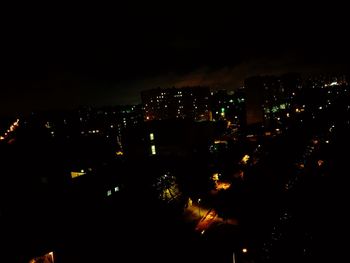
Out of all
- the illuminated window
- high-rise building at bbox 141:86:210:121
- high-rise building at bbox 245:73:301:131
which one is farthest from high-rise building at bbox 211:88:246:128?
the illuminated window

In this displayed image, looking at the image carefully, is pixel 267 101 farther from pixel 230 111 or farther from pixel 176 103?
pixel 176 103

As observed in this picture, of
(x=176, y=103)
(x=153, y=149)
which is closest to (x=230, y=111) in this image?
(x=176, y=103)

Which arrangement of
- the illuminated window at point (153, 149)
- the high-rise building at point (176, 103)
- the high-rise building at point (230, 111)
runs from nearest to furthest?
the illuminated window at point (153, 149) < the high-rise building at point (230, 111) < the high-rise building at point (176, 103)

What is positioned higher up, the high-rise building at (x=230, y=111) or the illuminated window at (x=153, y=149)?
the illuminated window at (x=153, y=149)

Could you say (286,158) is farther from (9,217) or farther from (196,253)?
(9,217)

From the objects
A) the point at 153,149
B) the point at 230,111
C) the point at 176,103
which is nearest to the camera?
the point at 153,149

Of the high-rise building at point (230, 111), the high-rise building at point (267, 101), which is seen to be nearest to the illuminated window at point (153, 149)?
the high-rise building at point (230, 111)

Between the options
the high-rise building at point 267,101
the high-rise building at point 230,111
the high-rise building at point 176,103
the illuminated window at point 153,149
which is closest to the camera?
the illuminated window at point 153,149

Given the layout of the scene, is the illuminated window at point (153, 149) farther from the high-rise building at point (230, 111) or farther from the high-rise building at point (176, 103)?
the high-rise building at point (176, 103)

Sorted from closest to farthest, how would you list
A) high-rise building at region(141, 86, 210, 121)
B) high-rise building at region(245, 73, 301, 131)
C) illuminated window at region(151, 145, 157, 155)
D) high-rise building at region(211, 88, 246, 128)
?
1. illuminated window at region(151, 145, 157, 155)
2. high-rise building at region(245, 73, 301, 131)
3. high-rise building at region(211, 88, 246, 128)
4. high-rise building at region(141, 86, 210, 121)

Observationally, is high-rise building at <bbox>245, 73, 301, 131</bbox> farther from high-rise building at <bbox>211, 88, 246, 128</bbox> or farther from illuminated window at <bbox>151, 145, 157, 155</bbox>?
illuminated window at <bbox>151, 145, 157, 155</bbox>
